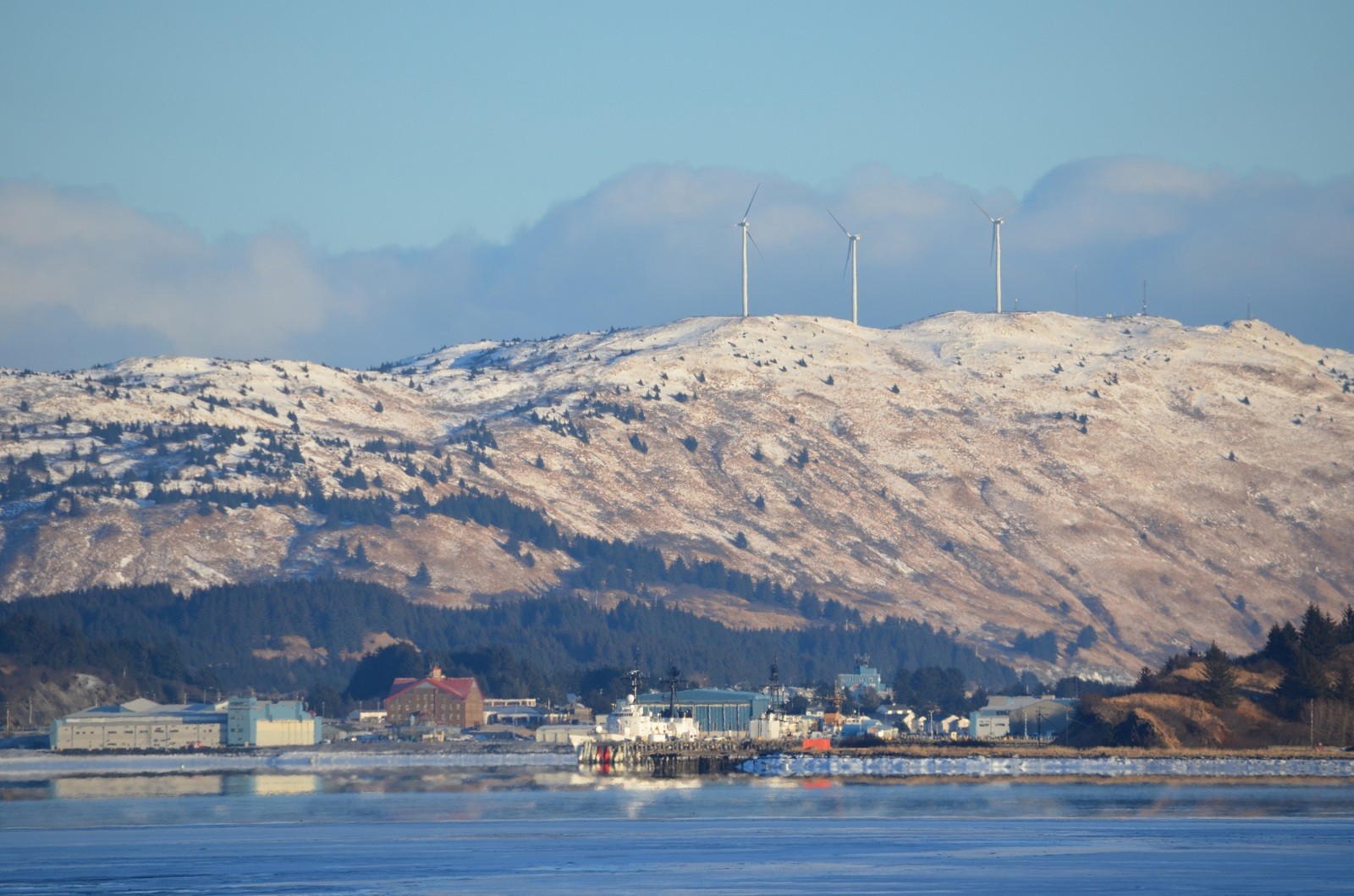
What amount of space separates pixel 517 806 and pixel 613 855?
34024 millimetres

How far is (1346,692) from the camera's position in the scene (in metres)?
155

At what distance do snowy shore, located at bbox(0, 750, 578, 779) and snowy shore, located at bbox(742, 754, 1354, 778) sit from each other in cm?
3195

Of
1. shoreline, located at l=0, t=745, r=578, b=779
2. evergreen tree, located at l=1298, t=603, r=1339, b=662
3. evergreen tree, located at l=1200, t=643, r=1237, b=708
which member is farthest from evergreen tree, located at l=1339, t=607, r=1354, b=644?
shoreline, located at l=0, t=745, r=578, b=779

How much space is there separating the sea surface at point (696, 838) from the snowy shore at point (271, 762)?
35.5 meters

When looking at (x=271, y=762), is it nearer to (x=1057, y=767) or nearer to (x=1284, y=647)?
(x=1057, y=767)

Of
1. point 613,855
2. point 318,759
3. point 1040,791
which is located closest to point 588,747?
point 318,759

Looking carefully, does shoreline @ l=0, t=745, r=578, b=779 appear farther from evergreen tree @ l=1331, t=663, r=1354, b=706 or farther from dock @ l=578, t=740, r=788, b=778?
evergreen tree @ l=1331, t=663, r=1354, b=706

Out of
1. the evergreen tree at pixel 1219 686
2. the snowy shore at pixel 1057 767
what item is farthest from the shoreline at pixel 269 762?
the evergreen tree at pixel 1219 686

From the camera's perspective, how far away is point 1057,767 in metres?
149

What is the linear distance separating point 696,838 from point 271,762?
103255 mm

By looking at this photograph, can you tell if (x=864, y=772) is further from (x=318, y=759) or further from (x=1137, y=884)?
(x=1137, y=884)

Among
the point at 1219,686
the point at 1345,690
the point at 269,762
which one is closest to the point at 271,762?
the point at 269,762

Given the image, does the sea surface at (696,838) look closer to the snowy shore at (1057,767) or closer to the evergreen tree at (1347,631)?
the snowy shore at (1057,767)

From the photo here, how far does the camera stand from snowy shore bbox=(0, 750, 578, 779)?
17988 centimetres
